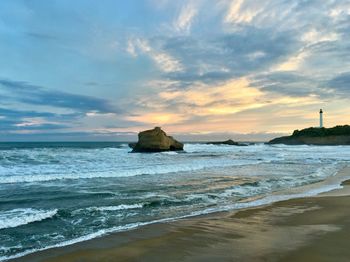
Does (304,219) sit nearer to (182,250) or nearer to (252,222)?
(252,222)

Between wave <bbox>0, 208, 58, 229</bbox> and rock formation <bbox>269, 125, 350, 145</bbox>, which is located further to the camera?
rock formation <bbox>269, 125, 350, 145</bbox>

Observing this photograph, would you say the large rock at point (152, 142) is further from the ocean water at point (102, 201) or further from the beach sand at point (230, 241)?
the beach sand at point (230, 241)

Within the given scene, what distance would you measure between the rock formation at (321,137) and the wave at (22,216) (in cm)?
8338

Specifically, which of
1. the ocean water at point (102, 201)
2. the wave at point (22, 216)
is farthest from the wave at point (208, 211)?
the wave at point (22, 216)

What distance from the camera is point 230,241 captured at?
6691 millimetres

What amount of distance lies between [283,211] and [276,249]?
3760 mm

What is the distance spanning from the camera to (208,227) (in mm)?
7785

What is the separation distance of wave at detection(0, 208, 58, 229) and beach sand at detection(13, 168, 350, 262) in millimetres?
2482

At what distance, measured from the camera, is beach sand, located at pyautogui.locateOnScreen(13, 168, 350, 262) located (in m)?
5.82

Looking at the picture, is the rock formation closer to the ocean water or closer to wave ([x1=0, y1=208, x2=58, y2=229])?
the ocean water

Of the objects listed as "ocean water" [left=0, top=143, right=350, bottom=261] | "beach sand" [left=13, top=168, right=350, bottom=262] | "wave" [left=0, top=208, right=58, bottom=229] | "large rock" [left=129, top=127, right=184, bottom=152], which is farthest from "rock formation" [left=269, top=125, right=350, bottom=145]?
"wave" [left=0, top=208, right=58, bottom=229]

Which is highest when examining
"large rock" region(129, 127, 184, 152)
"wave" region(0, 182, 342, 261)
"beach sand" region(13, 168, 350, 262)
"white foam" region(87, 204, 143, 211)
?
"large rock" region(129, 127, 184, 152)

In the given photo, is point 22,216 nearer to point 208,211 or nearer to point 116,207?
point 116,207

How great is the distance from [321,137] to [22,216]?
3405 inches
